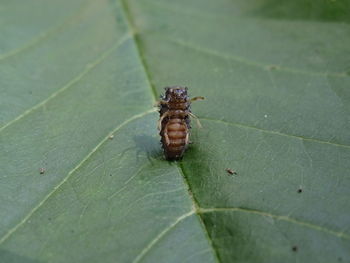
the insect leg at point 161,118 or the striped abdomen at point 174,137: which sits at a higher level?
the insect leg at point 161,118

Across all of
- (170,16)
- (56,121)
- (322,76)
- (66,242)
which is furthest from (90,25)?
(66,242)

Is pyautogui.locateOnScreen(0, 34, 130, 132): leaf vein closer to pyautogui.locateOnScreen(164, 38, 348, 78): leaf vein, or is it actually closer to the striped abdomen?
pyautogui.locateOnScreen(164, 38, 348, 78): leaf vein

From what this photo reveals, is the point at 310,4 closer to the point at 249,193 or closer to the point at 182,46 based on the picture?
the point at 182,46

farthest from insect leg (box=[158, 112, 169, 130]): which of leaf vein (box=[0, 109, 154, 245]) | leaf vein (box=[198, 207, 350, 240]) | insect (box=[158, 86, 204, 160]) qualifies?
leaf vein (box=[198, 207, 350, 240])

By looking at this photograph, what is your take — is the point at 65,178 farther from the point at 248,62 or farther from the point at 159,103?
the point at 248,62

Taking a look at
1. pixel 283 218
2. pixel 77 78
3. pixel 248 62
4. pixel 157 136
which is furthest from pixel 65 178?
pixel 248 62

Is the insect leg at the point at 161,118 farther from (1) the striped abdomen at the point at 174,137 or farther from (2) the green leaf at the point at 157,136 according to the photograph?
(2) the green leaf at the point at 157,136

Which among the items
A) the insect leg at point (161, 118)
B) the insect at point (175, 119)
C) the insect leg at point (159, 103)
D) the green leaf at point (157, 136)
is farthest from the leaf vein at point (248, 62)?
the insect leg at point (161, 118)
